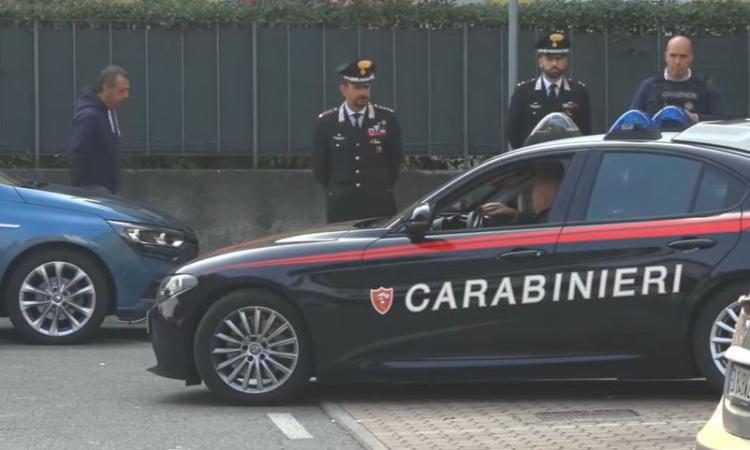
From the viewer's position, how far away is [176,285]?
9461mm

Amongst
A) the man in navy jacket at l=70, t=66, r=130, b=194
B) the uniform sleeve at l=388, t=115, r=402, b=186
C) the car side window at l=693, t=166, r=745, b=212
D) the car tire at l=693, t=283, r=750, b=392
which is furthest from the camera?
the man in navy jacket at l=70, t=66, r=130, b=194

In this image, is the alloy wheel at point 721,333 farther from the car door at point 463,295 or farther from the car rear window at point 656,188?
the car door at point 463,295

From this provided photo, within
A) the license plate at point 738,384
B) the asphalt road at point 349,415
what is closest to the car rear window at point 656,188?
the asphalt road at point 349,415

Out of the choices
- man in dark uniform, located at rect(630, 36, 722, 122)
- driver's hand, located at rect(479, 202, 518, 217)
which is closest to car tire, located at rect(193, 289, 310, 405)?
driver's hand, located at rect(479, 202, 518, 217)

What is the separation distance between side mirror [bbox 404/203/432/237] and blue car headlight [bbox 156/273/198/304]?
121cm

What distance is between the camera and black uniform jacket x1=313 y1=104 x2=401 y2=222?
1212 cm

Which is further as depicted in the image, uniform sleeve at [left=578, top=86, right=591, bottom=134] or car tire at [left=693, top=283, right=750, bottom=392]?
uniform sleeve at [left=578, top=86, right=591, bottom=134]

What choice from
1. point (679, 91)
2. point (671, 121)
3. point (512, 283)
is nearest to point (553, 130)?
point (671, 121)

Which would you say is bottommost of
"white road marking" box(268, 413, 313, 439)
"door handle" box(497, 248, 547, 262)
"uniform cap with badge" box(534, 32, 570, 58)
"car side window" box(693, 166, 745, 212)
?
"white road marking" box(268, 413, 313, 439)

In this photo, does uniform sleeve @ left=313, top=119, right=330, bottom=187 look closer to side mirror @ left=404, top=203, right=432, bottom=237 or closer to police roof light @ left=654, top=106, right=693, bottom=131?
police roof light @ left=654, top=106, right=693, bottom=131

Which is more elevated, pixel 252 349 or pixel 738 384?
pixel 738 384

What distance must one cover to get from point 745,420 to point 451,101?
1087 centimetres

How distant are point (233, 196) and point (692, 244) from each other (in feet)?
24.4

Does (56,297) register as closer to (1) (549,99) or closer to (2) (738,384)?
(1) (549,99)
